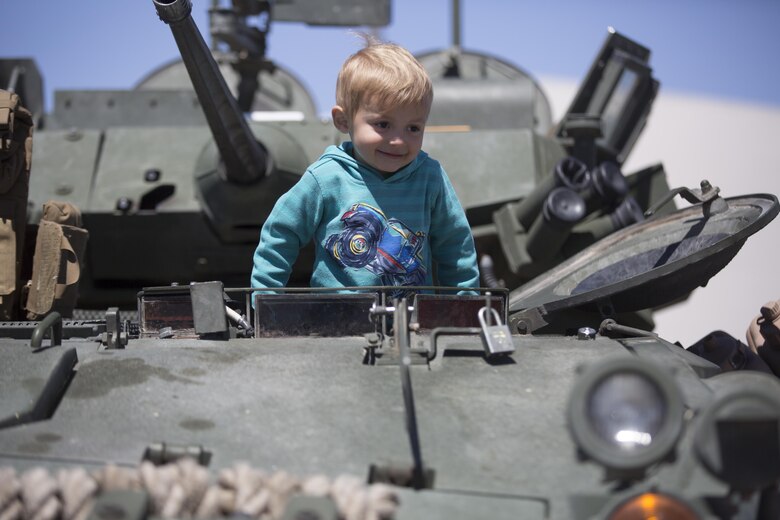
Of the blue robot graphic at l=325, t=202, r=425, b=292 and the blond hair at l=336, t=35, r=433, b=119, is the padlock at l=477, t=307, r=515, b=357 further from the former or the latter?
the blond hair at l=336, t=35, r=433, b=119

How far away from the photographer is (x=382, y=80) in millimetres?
3508

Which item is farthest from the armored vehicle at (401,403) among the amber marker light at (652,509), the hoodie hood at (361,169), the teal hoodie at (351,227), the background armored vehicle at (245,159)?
the background armored vehicle at (245,159)

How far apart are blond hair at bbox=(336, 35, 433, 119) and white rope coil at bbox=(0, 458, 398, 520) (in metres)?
1.52

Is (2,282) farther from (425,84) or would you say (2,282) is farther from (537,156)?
(537,156)

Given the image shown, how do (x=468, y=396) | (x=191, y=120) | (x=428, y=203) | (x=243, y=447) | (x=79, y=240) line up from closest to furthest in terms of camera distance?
(x=243, y=447), (x=468, y=396), (x=428, y=203), (x=79, y=240), (x=191, y=120)

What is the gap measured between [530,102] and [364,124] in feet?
14.4

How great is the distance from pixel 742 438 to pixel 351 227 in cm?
178

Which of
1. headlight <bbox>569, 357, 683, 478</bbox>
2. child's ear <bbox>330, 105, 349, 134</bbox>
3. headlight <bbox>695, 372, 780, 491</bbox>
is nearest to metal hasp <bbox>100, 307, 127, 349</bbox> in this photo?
child's ear <bbox>330, 105, 349, 134</bbox>

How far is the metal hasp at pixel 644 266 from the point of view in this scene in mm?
3771

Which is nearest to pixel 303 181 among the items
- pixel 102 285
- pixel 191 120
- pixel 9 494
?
pixel 9 494

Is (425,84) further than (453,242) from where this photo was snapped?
No

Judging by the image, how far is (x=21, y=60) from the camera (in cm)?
848

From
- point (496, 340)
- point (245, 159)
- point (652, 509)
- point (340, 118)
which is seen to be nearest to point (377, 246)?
point (340, 118)

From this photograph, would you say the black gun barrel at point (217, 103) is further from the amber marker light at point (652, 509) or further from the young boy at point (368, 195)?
the amber marker light at point (652, 509)
